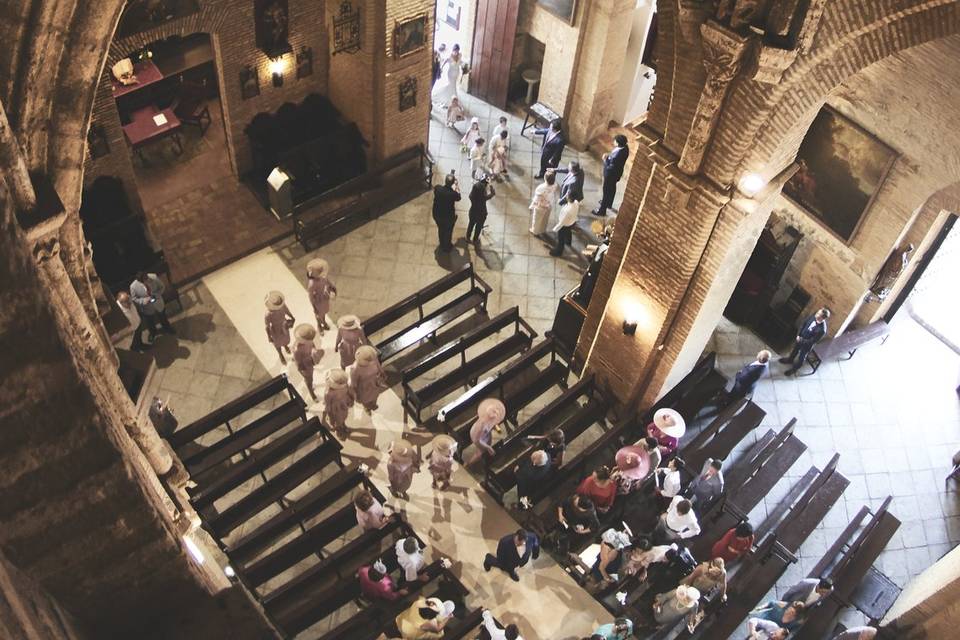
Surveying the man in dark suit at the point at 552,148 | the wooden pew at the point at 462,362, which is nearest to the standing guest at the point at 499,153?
the man in dark suit at the point at 552,148

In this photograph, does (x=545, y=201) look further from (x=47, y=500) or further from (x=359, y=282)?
(x=47, y=500)

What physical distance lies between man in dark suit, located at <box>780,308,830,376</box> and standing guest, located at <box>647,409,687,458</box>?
229cm

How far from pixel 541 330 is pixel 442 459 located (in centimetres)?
312

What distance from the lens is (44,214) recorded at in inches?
206

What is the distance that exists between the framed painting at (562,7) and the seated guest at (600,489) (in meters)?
7.44

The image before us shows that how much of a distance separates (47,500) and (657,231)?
7793mm

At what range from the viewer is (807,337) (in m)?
11.9

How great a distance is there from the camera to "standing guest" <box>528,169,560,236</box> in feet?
43.0

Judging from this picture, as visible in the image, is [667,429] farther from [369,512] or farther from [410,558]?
[369,512]

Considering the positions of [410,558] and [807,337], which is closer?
[410,558]

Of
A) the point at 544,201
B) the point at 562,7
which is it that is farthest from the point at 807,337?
the point at 562,7

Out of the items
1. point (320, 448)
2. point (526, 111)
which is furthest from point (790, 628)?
point (526, 111)

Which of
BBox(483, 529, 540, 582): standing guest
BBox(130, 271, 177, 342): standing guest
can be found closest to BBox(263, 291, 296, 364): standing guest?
BBox(130, 271, 177, 342): standing guest

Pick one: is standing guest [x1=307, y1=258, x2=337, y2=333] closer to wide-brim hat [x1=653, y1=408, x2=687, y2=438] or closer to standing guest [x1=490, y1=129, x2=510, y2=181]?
standing guest [x1=490, y1=129, x2=510, y2=181]
